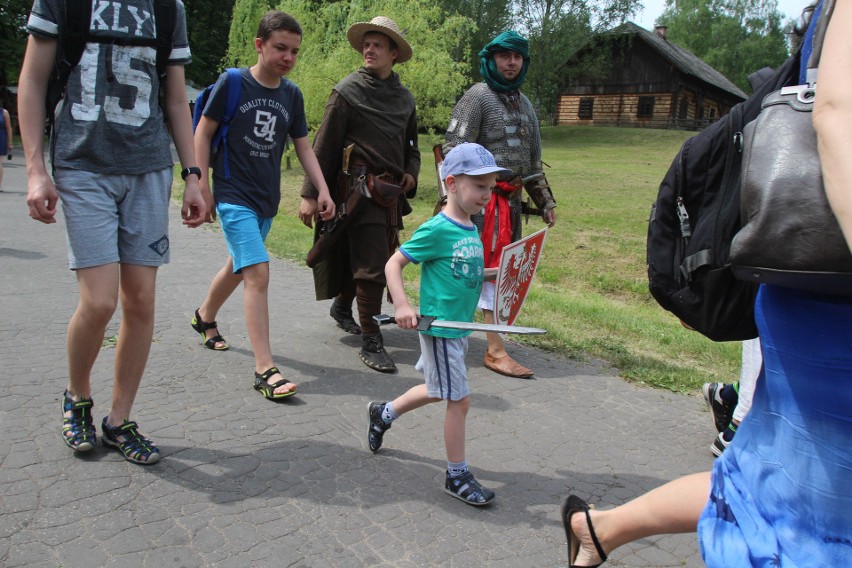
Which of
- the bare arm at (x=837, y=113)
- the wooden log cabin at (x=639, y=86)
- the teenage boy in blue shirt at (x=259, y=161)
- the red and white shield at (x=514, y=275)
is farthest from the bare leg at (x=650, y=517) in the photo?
the wooden log cabin at (x=639, y=86)

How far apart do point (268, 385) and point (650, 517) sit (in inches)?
105

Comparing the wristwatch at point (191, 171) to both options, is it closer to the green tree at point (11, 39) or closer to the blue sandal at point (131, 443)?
the blue sandal at point (131, 443)

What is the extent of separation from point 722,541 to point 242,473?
2236mm

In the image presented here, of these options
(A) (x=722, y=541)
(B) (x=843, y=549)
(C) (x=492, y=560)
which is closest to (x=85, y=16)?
(C) (x=492, y=560)

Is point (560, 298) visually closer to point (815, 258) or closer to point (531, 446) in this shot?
point (531, 446)

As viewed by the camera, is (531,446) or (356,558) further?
(531,446)

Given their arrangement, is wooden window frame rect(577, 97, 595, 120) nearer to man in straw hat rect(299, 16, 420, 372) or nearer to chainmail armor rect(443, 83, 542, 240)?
chainmail armor rect(443, 83, 542, 240)

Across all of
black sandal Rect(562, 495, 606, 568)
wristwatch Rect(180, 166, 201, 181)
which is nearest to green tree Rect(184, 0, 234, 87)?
wristwatch Rect(180, 166, 201, 181)

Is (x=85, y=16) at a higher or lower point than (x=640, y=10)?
lower

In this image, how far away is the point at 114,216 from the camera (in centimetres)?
329

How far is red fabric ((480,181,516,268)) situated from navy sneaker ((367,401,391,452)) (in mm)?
1848

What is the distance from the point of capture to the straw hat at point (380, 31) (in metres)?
5.16

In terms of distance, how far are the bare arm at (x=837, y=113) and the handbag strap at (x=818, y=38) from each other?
0.16 ft

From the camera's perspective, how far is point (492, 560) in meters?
2.91
